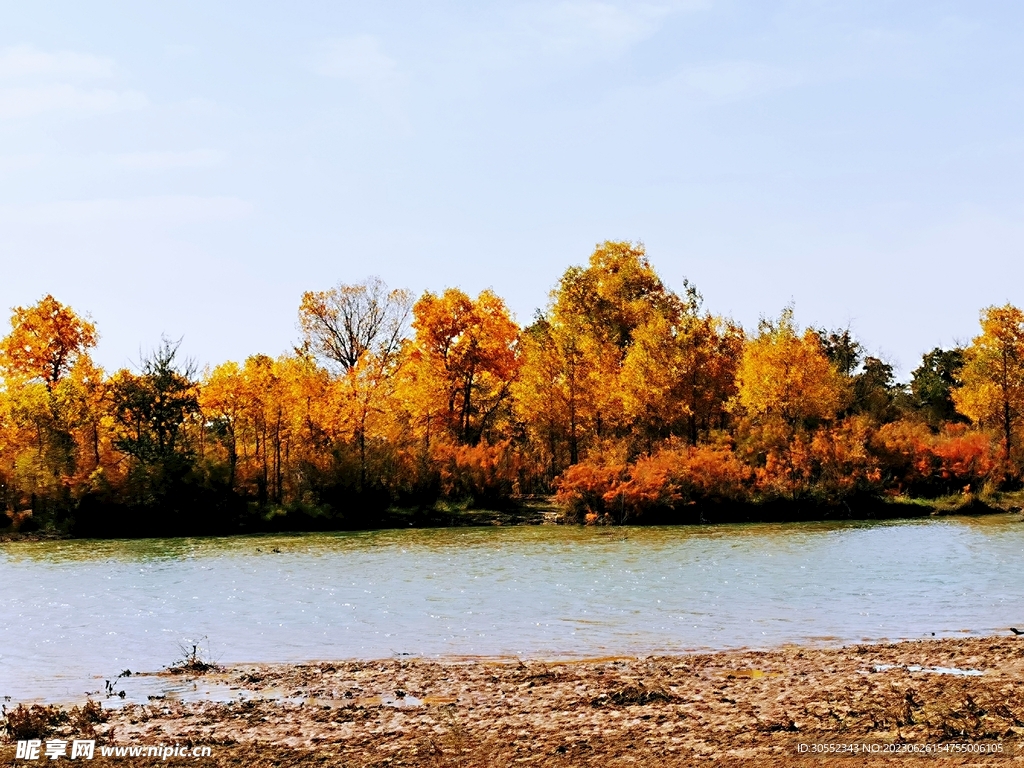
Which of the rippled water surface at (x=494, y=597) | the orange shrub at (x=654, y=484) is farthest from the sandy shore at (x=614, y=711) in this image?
the orange shrub at (x=654, y=484)

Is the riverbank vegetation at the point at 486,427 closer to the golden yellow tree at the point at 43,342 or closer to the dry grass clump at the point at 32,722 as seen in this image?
the golden yellow tree at the point at 43,342

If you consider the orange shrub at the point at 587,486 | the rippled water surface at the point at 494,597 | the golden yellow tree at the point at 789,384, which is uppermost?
the golden yellow tree at the point at 789,384

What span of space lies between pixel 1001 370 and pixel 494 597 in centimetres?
4215

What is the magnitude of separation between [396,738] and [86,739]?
11.4 feet

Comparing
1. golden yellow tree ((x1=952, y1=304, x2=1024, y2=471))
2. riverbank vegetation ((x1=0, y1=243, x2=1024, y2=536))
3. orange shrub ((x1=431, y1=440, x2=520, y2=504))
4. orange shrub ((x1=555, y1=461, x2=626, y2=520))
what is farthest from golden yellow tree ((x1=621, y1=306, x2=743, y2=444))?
golden yellow tree ((x1=952, y1=304, x2=1024, y2=471))

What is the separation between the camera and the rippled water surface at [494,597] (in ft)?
61.4

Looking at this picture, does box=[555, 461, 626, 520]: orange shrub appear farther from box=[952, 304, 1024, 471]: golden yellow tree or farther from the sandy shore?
the sandy shore

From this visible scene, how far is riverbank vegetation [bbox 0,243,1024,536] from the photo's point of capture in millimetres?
51969

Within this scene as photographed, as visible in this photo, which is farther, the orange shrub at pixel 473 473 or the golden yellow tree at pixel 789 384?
the orange shrub at pixel 473 473

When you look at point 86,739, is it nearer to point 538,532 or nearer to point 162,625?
point 162,625

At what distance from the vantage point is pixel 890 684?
13.2 metres

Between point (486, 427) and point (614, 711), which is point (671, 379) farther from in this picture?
point (614, 711)

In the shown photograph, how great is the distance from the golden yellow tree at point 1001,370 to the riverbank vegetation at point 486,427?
0.11 metres

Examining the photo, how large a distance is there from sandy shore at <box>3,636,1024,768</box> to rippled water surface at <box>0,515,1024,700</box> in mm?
2428
